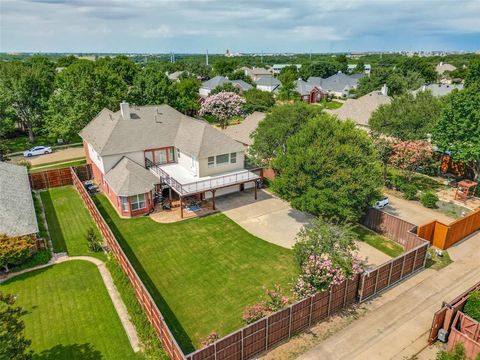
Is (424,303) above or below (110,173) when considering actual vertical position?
below

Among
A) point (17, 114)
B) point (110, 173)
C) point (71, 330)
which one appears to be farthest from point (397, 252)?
point (17, 114)

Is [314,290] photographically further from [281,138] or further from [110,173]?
[110,173]

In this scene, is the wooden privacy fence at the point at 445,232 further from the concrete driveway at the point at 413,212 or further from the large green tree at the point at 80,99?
the large green tree at the point at 80,99

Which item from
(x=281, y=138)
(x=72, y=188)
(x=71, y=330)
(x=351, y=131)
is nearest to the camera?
(x=71, y=330)

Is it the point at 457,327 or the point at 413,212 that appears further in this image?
the point at 413,212

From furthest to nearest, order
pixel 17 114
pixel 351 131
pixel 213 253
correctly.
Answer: pixel 17 114 < pixel 351 131 < pixel 213 253

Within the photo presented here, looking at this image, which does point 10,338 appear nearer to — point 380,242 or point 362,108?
point 380,242

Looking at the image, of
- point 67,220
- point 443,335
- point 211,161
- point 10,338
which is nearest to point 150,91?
point 211,161
